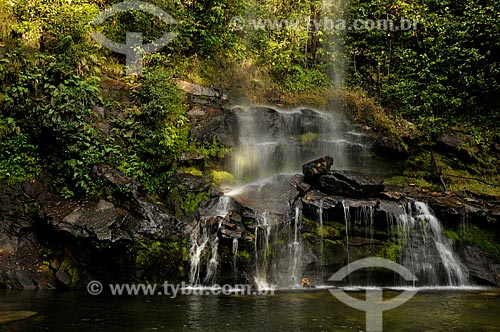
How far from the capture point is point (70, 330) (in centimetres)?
662

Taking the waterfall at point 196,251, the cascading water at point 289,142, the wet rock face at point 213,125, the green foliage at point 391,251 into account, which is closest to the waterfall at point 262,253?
the waterfall at point 196,251

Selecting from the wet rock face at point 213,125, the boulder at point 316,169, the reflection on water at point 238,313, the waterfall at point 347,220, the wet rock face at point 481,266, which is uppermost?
the wet rock face at point 213,125

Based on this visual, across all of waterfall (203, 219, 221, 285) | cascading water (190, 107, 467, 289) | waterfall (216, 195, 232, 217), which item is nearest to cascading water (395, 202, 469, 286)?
cascading water (190, 107, 467, 289)

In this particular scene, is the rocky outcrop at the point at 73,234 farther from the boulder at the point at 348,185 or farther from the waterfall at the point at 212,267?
the boulder at the point at 348,185

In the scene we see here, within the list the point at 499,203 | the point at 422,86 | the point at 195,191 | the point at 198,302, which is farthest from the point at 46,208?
the point at 422,86

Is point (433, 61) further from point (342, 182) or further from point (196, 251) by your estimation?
point (196, 251)

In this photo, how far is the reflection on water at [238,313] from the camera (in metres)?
6.97

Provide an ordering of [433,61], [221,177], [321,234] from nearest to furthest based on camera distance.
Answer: [321,234], [221,177], [433,61]

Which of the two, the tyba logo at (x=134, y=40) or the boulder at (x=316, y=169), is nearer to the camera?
the boulder at (x=316, y=169)

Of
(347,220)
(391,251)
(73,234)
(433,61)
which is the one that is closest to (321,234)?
(347,220)

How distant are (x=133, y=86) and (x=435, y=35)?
558 inches

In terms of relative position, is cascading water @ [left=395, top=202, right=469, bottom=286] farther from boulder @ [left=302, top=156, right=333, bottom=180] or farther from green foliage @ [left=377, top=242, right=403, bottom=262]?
boulder @ [left=302, top=156, right=333, bottom=180]

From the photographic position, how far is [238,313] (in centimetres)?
798

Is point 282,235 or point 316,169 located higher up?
point 316,169
